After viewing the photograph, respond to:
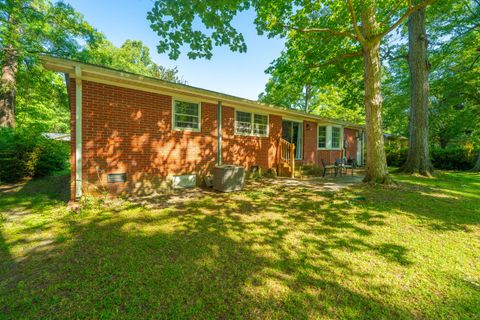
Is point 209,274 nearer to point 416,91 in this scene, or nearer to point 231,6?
point 231,6

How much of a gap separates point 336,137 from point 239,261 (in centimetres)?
1259

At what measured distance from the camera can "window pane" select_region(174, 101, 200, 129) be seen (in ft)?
22.4

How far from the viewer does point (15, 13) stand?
8.87 metres

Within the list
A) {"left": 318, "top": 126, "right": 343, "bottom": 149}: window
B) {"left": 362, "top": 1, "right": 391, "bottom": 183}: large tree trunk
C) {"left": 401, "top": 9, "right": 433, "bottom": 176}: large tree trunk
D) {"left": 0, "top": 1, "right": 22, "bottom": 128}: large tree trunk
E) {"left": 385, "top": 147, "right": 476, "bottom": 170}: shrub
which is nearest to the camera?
{"left": 362, "top": 1, "right": 391, "bottom": 183}: large tree trunk

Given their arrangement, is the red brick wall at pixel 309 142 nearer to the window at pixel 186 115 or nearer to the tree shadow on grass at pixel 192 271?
the window at pixel 186 115

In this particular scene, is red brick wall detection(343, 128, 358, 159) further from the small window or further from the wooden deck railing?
the wooden deck railing

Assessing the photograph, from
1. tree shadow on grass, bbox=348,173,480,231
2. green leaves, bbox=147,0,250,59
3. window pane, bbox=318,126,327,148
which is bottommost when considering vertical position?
tree shadow on grass, bbox=348,173,480,231

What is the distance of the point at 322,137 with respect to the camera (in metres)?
12.6

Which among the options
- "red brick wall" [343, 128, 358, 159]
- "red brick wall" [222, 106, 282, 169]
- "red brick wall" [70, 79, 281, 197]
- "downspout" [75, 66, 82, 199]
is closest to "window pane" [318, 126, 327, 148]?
A: "red brick wall" [343, 128, 358, 159]

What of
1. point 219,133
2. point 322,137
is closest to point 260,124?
point 219,133

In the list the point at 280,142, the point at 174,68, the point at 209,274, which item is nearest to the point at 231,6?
the point at 209,274

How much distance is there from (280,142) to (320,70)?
377 cm

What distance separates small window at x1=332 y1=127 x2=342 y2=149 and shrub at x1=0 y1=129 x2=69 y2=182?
46.9 ft

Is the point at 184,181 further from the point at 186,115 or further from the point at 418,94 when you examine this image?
the point at 418,94
